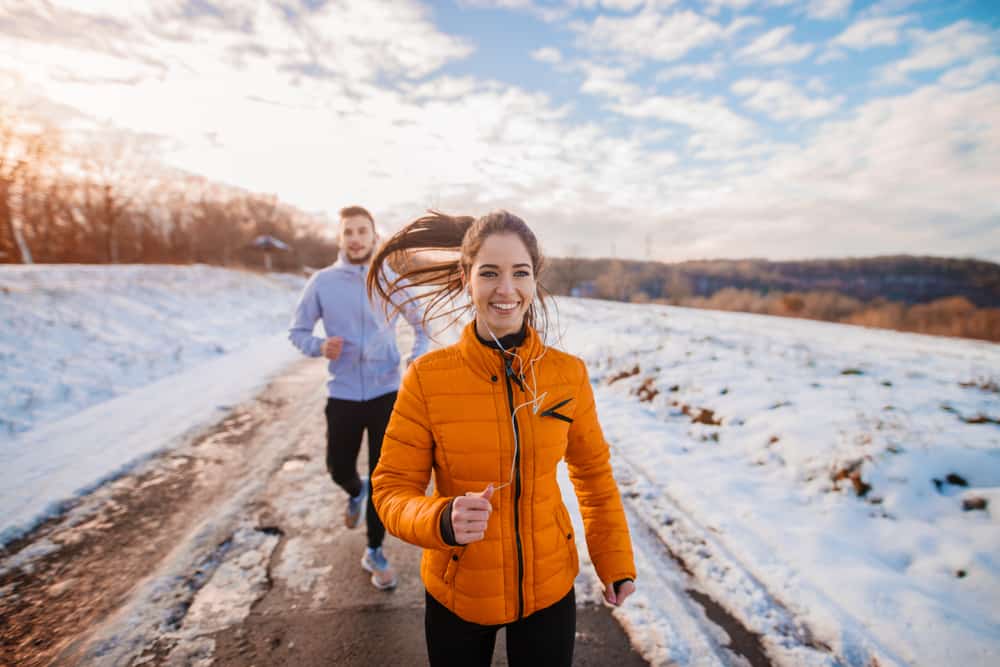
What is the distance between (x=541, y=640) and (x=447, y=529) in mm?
620

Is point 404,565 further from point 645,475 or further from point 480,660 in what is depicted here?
point 645,475

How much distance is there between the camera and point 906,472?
3709 mm

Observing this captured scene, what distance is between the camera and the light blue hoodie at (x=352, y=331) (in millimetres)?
2846

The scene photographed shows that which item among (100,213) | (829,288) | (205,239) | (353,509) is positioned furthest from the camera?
(829,288)

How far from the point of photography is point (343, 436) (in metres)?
2.88

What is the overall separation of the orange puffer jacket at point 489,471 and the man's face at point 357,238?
1807 millimetres

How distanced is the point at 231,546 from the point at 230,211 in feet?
179

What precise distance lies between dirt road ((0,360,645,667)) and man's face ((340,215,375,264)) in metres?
2.20

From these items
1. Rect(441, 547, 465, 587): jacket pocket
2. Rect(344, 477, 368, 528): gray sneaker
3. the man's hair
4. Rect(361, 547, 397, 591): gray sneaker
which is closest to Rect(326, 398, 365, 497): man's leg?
Rect(344, 477, 368, 528): gray sneaker

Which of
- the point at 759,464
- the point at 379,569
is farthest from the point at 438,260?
the point at 759,464

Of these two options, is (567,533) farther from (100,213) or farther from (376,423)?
(100,213)

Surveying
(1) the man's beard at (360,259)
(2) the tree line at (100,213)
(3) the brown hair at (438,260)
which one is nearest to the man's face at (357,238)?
(1) the man's beard at (360,259)

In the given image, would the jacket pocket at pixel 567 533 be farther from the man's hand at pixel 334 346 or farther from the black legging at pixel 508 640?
the man's hand at pixel 334 346

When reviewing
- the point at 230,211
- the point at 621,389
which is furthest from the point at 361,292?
the point at 230,211
